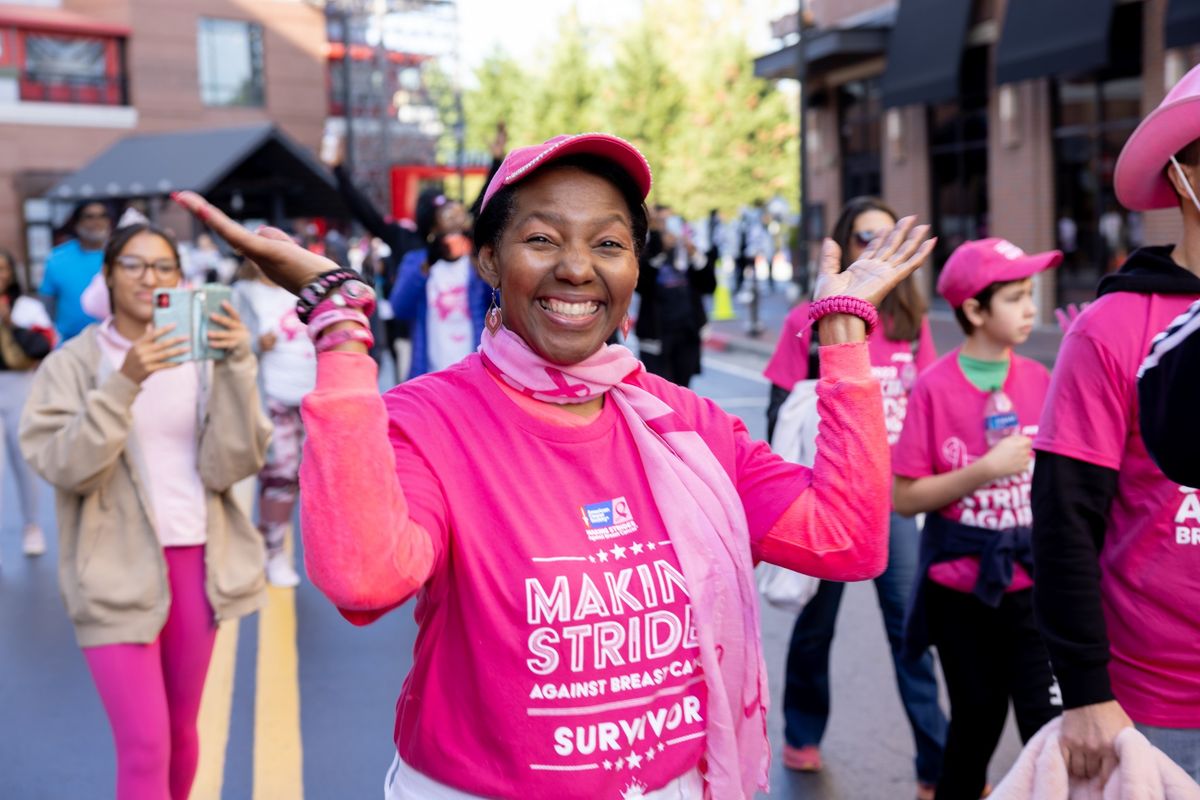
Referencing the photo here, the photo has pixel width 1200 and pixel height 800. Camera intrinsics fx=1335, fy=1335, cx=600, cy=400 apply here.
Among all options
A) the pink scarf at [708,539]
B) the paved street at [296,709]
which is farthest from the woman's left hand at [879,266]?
the paved street at [296,709]

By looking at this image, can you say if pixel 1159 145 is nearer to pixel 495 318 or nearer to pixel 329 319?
pixel 495 318

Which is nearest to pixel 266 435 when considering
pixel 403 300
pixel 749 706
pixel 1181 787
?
pixel 749 706

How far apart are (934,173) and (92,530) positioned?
76.7 feet

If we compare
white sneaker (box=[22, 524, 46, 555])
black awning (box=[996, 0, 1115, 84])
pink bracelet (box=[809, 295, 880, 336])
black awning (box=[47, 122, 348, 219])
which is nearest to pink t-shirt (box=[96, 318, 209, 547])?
pink bracelet (box=[809, 295, 880, 336])

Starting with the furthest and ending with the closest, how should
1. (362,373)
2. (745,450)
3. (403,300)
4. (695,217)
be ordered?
1. (695,217)
2. (403,300)
3. (745,450)
4. (362,373)

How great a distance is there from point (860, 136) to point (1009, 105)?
24.0ft

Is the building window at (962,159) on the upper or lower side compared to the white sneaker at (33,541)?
upper

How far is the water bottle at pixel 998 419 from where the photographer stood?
4.07 m

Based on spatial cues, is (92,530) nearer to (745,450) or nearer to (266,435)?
(266,435)

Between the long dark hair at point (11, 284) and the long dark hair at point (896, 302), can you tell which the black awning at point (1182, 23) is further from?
the long dark hair at point (11, 284)

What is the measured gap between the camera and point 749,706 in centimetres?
232

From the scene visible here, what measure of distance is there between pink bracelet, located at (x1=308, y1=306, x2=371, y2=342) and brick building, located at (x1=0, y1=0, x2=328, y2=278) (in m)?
41.3

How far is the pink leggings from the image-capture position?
377 centimetres

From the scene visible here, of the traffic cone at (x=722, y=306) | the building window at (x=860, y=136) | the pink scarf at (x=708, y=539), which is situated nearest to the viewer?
the pink scarf at (x=708, y=539)
